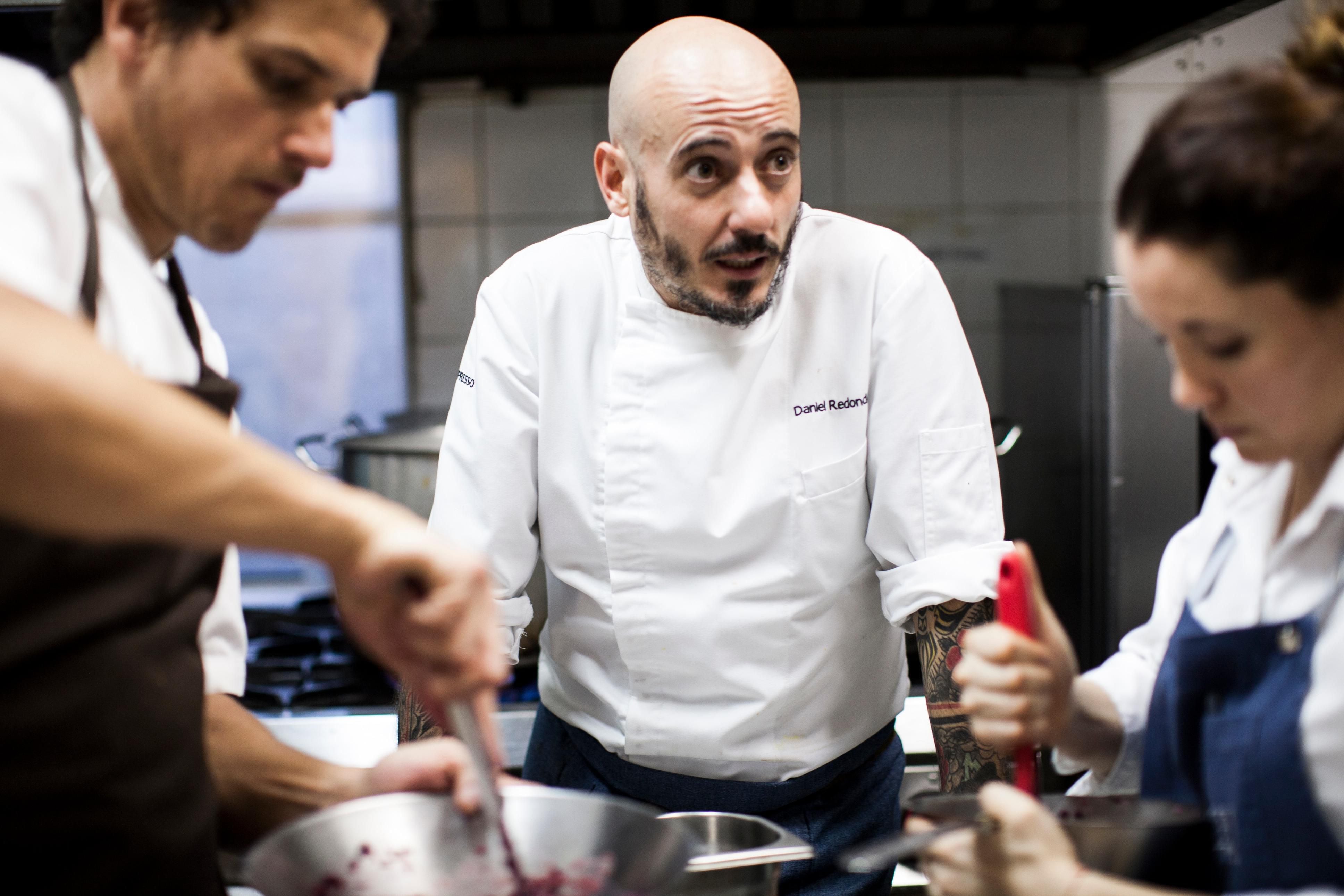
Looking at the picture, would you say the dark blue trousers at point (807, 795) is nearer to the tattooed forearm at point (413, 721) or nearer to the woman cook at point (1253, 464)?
the tattooed forearm at point (413, 721)

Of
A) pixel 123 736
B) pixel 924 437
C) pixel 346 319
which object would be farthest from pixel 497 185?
pixel 123 736

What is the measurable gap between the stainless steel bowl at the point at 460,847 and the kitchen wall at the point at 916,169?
74.8 inches

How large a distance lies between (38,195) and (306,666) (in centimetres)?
154

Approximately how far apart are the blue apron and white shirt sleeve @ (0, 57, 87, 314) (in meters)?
0.81

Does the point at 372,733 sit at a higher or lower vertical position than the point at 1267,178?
lower

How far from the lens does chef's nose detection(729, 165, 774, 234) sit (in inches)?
51.3

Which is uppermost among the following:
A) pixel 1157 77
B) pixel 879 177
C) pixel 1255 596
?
pixel 1157 77

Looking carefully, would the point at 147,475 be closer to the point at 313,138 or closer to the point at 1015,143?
the point at 313,138

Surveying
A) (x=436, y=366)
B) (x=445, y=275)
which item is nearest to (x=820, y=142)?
(x=445, y=275)

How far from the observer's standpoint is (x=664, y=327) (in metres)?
A: 1.43

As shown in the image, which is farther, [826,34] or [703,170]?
[826,34]

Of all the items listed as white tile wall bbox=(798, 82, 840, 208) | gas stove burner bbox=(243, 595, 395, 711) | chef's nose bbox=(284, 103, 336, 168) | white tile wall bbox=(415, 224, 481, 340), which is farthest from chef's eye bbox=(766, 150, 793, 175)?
white tile wall bbox=(415, 224, 481, 340)

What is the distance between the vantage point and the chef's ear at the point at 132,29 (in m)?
0.82

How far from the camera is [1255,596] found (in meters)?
0.90
